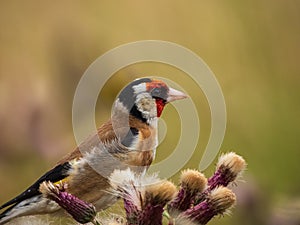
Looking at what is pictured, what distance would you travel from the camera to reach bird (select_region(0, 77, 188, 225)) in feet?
6.18

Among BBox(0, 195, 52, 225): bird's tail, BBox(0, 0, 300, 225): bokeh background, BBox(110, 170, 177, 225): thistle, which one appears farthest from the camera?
BBox(0, 0, 300, 225): bokeh background

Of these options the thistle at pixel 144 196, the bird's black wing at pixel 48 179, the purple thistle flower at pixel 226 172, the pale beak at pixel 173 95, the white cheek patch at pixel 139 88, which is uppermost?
the white cheek patch at pixel 139 88

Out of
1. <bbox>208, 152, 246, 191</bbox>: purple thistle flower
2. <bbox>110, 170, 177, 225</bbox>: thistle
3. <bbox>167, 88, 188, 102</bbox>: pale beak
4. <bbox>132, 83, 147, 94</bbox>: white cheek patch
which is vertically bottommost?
<bbox>110, 170, 177, 225</bbox>: thistle

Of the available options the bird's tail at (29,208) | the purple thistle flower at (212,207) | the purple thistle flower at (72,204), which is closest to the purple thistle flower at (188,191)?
the purple thistle flower at (212,207)

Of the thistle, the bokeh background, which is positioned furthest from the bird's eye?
the bokeh background

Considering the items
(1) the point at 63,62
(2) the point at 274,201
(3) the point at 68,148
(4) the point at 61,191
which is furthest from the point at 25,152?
A: (4) the point at 61,191

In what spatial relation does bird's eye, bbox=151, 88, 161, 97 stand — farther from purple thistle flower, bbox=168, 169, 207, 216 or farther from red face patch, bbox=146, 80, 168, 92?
purple thistle flower, bbox=168, 169, 207, 216

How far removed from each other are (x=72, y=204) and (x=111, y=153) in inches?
12.2

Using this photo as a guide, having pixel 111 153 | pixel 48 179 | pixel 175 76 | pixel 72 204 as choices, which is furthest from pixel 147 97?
pixel 175 76

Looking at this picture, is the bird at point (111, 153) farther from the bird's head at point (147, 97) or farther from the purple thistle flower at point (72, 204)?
the purple thistle flower at point (72, 204)

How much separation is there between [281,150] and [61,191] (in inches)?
51.1

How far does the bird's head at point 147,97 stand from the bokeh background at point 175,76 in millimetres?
401

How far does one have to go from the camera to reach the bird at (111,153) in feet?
6.18

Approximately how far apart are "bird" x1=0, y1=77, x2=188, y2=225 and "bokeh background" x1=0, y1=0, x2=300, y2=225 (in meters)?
0.40
